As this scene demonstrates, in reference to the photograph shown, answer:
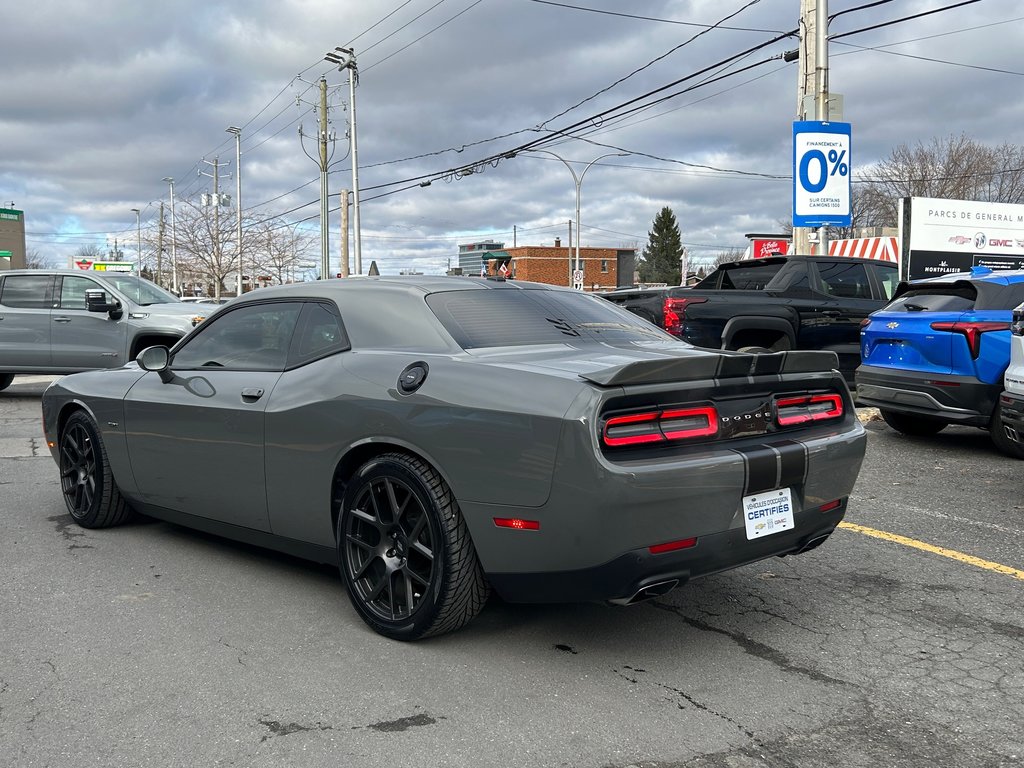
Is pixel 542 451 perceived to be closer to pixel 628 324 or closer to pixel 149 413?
pixel 628 324

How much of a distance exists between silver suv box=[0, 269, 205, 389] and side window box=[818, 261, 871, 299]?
27.1 ft

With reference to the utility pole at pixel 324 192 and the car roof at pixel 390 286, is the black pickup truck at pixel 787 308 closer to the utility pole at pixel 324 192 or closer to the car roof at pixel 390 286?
the car roof at pixel 390 286

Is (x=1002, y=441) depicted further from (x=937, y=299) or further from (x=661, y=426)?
(x=661, y=426)

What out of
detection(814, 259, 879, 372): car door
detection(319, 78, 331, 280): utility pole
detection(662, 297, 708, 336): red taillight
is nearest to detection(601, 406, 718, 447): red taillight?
detection(662, 297, 708, 336): red taillight

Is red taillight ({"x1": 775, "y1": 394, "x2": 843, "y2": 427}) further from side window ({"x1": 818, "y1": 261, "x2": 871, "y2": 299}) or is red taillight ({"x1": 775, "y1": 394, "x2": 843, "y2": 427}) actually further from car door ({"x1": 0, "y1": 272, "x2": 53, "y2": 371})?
car door ({"x1": 0, "y1": 272, "x2": 53, "y2": 371})

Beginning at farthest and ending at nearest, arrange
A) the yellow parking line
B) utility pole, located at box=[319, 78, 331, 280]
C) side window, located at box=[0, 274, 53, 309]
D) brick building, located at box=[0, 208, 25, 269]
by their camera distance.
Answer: brick building, located at box=[0, 208, 25, 269], utility pole, located at box=[319, 78, 331, 280], side window, located at box=[0, 274, 53, 309], the yellow parking line

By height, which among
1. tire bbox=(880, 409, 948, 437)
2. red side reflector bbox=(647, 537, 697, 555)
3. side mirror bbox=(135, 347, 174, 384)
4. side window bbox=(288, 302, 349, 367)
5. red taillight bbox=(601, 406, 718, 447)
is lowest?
tire bbox=(880, 409, 948, 437)

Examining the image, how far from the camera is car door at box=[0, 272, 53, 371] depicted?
1288 cm

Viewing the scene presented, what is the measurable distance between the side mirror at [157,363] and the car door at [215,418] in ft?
0.10

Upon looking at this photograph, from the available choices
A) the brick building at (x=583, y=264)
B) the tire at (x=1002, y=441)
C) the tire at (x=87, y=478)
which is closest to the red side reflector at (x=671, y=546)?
the tire at (x=87, y=478)

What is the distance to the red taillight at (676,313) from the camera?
412 inches

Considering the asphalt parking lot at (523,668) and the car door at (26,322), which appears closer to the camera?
the asphalt parking lot at (523,668)

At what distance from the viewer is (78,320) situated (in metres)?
12.8

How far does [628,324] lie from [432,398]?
1.51 metres
